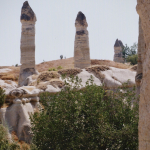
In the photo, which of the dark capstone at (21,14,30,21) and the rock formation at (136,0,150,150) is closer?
Answer: the rock formation at (136,0,150,150)

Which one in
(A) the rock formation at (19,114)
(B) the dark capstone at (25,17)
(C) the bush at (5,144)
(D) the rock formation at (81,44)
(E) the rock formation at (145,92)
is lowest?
(C) the bush at (5,144)

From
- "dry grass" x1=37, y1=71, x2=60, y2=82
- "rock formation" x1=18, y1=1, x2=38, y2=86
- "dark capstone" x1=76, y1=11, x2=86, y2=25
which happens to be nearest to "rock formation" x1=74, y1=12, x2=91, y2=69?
"dark capstone" x1=76, y1=11, x2=86, y2=25

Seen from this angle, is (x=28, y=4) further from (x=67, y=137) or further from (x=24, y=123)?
(x=67, y=137)

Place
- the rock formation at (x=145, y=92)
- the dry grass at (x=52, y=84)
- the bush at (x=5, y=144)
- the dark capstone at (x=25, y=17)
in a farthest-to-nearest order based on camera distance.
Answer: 1. the dark capstone at (x=25, y=17)
2. the dry grass at (x=52, y=84)
3. the bush at (x=5, y=144)
4. the rock formation at (x=145, y=92)

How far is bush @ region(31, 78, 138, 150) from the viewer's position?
505 cm

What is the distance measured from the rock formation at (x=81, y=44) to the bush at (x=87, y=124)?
45.9ft

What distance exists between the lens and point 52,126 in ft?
18.3

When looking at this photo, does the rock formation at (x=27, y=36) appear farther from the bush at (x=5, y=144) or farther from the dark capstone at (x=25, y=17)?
the bush at (x=5, y=144)

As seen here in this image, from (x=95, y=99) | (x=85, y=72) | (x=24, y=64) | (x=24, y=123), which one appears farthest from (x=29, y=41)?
(x=95, y=99)

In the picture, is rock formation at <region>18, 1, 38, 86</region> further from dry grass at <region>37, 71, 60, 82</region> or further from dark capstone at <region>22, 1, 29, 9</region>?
dry grass at <region>37, 71, 60, 82</region>

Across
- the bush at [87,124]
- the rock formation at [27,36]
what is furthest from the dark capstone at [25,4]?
the bush at [87,124]

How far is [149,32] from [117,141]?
320 centimetres

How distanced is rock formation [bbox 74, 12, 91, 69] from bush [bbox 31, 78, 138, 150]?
14004 mm

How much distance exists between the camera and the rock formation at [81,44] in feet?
66.1
